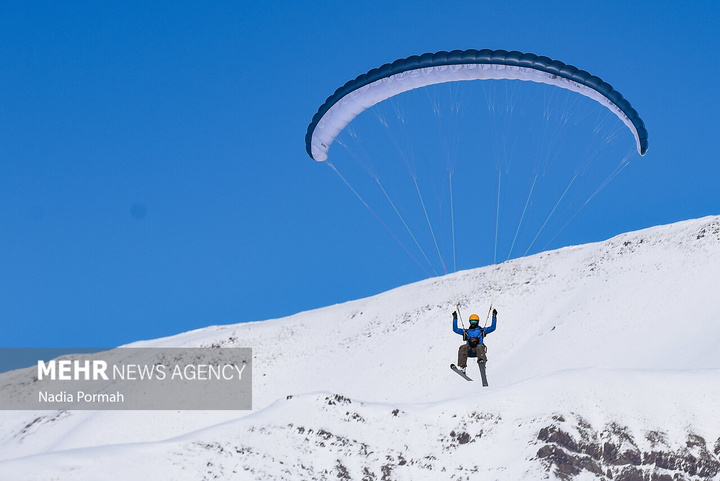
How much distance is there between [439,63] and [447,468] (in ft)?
37.3

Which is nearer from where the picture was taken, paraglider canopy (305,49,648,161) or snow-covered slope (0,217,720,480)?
paraglider canopy (305,49,648,161)

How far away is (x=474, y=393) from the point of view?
26.5m

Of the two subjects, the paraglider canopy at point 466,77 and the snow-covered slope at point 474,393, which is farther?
the snow-covered slope at point 474,393

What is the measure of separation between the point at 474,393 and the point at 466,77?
10.9 m

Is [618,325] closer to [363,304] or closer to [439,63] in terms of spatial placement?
[363,304]

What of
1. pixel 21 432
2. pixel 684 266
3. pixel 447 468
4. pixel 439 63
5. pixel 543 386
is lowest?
pixel 447 468

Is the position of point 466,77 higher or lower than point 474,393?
higher

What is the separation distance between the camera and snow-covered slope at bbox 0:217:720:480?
22.9 m

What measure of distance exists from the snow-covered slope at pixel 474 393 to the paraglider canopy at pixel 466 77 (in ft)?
26.5

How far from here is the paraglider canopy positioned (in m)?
19.8

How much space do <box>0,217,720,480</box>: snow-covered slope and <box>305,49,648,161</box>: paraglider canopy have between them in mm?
8084

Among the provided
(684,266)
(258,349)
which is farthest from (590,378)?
(258,349)

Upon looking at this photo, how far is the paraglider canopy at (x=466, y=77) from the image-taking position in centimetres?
1983

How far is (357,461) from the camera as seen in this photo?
931 inches
